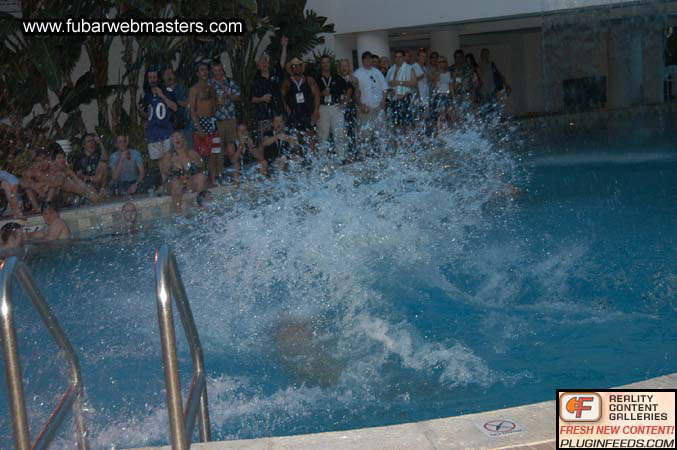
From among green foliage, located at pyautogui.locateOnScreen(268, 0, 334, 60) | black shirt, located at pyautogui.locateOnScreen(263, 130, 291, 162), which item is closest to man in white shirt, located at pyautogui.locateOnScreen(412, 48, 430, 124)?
green foliage, located at pyautogui.locateOnScreen(268, 0, 334, 60)

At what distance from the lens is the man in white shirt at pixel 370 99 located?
13555 millimetres

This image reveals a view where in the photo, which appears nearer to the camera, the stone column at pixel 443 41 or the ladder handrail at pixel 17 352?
the ladder handrail at pixel 17 352

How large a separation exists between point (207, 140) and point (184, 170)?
0.66m

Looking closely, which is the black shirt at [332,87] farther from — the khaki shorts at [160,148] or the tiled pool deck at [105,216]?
the tiled pool deck at [105,216]

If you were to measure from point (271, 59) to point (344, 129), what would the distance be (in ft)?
8.09

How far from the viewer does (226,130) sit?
11961mm

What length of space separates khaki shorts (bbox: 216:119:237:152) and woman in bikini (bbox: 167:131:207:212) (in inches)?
28.0

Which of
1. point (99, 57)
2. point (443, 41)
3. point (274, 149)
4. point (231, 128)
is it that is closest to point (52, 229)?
point (231, 128)

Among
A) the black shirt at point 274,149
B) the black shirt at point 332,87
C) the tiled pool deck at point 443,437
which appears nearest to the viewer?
the tiled pool deck at point 443,437

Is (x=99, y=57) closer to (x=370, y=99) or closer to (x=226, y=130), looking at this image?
(x=226, y=130)

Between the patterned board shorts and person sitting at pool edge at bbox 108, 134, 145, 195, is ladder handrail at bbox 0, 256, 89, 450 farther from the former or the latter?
the patterned board shorts

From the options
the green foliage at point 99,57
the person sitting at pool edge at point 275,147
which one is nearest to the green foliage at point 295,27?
the green foliage at point 99,57

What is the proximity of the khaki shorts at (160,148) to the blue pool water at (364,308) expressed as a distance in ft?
4.68

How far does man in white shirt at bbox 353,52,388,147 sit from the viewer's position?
44.5ft
